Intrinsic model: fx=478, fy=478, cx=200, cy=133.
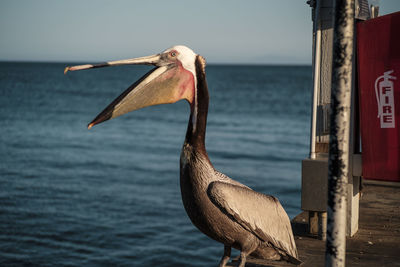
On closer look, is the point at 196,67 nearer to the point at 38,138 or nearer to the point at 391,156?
the point at 391,156

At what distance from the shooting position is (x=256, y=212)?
386 centimetres

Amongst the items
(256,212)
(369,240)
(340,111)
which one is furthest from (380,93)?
(340,111)

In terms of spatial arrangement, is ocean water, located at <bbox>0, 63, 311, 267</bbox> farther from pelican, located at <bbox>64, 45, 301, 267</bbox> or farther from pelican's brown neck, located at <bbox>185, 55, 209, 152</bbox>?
pelican's brown neck, located at <bbox>185, 55, 209, 152</bbox>

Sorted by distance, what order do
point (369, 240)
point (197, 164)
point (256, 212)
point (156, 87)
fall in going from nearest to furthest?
1. point (156, 87)
2. point (197, 164)
3. point (256, 212)
4. point (369, 240)

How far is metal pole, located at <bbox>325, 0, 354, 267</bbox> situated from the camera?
2109mm

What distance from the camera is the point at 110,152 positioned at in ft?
73.4

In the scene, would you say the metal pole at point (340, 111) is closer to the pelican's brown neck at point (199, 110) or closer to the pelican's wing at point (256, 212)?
the pelican's wing at point (256, 212)

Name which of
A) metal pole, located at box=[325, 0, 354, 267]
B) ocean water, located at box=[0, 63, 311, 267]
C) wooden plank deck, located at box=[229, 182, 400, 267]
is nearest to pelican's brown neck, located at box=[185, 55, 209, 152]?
metal pole, located at box=[325, 0, 354, 267]

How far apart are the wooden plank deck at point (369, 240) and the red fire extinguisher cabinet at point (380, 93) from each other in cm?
85

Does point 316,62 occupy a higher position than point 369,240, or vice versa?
point 316,62

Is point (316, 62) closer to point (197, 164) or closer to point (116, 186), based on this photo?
→ point (197, 164)

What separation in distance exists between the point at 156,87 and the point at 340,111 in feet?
5.49

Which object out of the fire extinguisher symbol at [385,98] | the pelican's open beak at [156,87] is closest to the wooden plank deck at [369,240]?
the fire extinguisher symbol at [385,98]

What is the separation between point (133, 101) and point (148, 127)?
95.6 feet
